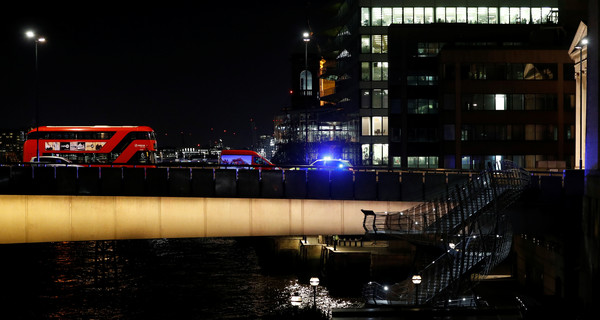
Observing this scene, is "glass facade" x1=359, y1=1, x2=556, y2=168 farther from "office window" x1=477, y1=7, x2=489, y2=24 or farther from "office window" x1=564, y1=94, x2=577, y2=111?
"office window" x1=564, y1=94, x2=577, y2=111

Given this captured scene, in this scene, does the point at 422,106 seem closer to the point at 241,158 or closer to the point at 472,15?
the point at 472,15

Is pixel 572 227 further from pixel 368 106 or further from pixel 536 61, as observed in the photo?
pixel 368 106

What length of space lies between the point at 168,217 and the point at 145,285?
22.9m

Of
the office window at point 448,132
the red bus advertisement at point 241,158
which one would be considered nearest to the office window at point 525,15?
the office window at point 448,132

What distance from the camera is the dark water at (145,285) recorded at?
1900 inches

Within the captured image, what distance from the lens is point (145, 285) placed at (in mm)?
57750

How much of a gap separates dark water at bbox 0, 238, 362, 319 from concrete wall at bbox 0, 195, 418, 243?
479 cm

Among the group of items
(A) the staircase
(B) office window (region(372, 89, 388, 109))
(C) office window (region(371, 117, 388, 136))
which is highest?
(B) office window (region(372, 89, 388, 109))

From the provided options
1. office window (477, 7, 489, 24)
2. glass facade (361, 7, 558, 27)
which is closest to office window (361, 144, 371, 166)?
glass facade (361, 7, 558, 27)

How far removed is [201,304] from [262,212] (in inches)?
616

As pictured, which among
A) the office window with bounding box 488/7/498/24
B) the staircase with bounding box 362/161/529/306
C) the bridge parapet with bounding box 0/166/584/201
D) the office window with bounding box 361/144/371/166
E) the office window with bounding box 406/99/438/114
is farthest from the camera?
the office window with bounding box 488/7/498/24

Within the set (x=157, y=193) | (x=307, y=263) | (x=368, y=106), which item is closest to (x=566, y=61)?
(x=368, y=106)

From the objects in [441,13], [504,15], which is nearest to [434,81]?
[441,13]

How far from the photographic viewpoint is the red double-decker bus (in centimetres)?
6669
